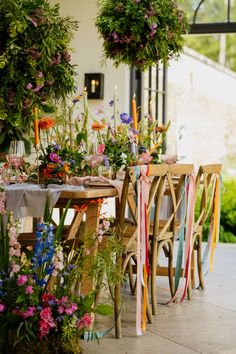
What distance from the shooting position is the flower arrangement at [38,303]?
3.21 m

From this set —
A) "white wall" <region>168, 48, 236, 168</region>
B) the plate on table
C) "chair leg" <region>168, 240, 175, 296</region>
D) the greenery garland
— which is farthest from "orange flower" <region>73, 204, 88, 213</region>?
"white wall" <region>168, 48, 236, 168</region>

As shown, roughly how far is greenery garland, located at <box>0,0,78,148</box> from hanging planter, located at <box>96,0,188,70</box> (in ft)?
5.29

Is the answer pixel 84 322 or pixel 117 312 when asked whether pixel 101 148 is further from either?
pixel 84 322

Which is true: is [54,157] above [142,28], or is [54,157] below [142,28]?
below

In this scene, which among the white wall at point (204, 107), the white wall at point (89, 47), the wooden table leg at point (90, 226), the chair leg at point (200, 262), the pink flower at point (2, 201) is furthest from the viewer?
the white wall at point (204, 107)

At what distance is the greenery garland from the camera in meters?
3.50

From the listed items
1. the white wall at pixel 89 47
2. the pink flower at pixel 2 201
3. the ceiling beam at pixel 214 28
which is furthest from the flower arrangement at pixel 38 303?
the ceiling beam at pixel 214 28

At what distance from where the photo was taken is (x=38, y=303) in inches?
128

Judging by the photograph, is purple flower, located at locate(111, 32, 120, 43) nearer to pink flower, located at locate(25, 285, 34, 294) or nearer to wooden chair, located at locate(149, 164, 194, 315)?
wooden chair, located at locate(149, 164, 194, 315)

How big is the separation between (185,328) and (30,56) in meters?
1.71

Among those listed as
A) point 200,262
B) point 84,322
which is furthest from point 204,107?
point 84,322

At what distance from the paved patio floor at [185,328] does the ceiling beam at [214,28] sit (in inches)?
128

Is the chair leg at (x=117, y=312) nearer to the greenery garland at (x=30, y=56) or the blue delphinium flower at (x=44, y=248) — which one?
the blue delphinium flower at (x=44, y=248)

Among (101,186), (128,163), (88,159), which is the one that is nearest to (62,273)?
(101,186)
